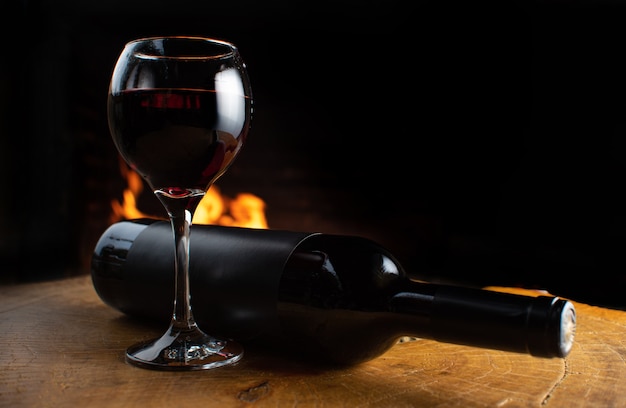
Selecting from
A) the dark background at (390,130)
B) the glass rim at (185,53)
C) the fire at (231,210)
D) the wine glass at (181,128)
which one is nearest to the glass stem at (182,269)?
the wine glass at (181,128)

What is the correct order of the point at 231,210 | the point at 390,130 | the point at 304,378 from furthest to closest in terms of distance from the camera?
the point at 231,210 < the point at 390,130 < the point at 304,378

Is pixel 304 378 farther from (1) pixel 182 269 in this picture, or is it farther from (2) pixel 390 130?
(2) pixel 390 130

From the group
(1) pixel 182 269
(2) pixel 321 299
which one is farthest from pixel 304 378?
(1) pixel 182 269

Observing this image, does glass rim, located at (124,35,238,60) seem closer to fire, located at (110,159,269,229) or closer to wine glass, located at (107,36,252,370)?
wine glass, located at (107,36,252,370)

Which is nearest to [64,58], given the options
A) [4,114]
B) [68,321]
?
[4,114]

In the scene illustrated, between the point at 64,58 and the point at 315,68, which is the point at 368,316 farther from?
the point at 64,58

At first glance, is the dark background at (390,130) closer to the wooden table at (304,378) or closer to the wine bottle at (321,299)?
the wooden table at (304,378)

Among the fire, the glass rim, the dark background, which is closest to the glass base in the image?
the glass rim
